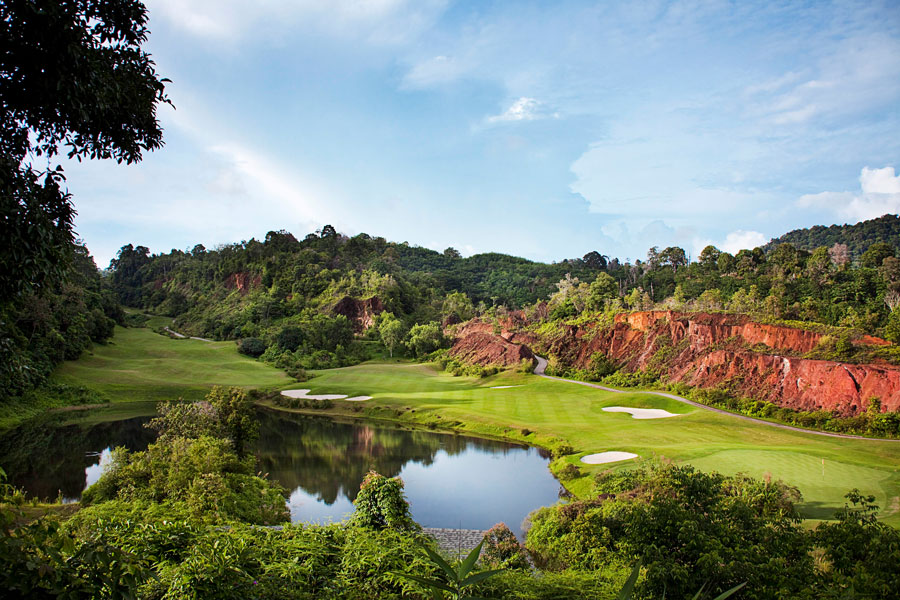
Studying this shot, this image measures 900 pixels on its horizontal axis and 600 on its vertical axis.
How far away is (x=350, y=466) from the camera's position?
27.6m

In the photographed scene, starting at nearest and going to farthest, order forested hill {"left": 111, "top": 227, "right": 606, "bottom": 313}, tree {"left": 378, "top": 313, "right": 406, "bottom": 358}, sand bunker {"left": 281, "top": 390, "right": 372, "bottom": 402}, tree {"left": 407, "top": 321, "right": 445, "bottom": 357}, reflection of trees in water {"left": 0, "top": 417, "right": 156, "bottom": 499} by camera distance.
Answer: reflection of trees in water {"left": 0, "top": 417, "right": 156, "bottom": 499} < sand bunker {"left": 281, "top": 390, "right": 372, "bottom": 402} < tree {"left": 407, "top": 321, "right": 445, "bottom": 357} < tree {"left": 378, "top": 313, "right": 406, "bottom": 358} < forested hill {"left": 111, "top": 227, "right": 606, "bottom": 313}

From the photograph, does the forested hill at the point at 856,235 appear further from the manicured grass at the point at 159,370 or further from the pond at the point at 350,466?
the manicured grass at the point at 159,370

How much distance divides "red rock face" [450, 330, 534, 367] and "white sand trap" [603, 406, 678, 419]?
17594mm

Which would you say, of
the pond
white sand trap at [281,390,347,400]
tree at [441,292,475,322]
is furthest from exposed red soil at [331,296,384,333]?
the pond

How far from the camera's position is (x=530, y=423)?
3506 cm

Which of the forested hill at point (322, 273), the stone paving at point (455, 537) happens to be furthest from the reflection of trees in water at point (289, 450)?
the forested hill at point (322, 273)

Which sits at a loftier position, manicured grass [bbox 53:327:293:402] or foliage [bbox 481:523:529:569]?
manicured grass [bbox 53:327:293:402]

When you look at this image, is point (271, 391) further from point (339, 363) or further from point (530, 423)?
point (530, 423)

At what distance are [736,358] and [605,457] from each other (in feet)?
55.9

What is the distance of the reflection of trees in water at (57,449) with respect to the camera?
23.1 metres

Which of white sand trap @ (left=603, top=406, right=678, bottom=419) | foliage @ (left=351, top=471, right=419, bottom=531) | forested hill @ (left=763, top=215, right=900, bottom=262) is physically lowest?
white sand trap @ (left=603, top=406, right=678, bottom=419)

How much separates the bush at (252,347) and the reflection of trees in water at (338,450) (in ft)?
90.4

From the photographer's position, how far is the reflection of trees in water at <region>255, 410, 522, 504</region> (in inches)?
997

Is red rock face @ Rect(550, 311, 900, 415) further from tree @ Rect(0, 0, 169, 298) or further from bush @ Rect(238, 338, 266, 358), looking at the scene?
bush @ Rect(238, 338, 266, 358)
